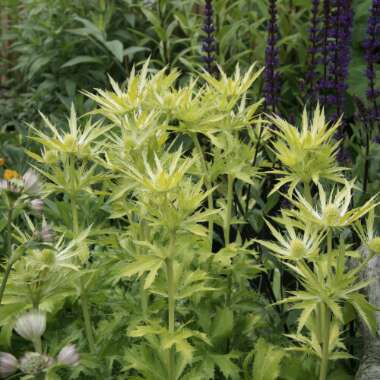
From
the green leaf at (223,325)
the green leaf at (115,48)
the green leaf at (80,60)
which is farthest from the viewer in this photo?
the green leaf at (80,60)

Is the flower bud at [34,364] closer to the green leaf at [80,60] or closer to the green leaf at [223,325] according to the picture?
the green leaf at [223,325]

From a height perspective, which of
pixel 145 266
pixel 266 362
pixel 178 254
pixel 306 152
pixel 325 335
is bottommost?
pixel 266 362

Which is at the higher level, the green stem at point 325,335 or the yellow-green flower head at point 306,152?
the yellow-green flower head at point 306,152

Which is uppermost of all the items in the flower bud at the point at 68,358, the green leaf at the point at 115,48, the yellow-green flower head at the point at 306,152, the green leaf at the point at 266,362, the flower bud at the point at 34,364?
the yellow-green flower head at the point at 306,152

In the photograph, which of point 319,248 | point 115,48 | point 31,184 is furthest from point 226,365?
point 115,48

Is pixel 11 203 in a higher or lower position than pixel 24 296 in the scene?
higher

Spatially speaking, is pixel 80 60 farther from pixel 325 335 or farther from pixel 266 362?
pixel 325 335

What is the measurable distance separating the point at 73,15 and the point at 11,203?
3.43 m

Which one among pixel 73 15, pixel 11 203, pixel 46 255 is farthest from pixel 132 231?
pixel 73 15

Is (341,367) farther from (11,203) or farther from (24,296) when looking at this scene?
(11,203)

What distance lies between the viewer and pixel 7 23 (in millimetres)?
6180

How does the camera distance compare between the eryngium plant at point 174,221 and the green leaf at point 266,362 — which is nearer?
the eryngium plant at point 174,221

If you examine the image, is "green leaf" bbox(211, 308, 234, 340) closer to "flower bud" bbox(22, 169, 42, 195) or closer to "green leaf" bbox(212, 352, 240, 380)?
"green leaf" bbox(212, 352, 240, 380)

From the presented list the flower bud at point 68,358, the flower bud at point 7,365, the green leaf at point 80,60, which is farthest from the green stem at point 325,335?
the green leaf at point 80,60
